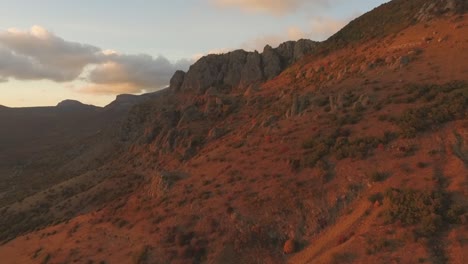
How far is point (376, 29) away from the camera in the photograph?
3428 inches

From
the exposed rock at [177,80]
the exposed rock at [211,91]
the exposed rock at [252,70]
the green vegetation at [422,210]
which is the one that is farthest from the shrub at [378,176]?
the exposed rock at [177,80]

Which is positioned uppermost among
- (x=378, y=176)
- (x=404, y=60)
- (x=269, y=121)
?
(x=404, y=60)

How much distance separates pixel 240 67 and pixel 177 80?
1992cm

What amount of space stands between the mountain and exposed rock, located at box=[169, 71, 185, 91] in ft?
101

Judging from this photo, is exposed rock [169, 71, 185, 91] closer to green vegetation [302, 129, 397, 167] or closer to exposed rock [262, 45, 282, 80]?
exposed rock [262, 45, 282, 80]

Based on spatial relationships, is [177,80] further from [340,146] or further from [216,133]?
[340,146]

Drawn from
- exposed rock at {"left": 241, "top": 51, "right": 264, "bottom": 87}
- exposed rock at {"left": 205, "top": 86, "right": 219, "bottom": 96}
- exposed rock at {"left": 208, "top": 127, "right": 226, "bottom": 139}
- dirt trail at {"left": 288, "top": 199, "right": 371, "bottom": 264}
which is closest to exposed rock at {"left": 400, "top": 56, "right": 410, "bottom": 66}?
exposed rock at {"left": 208, "top": 127, "right": 226, "bottom": 139}

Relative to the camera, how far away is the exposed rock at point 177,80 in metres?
120

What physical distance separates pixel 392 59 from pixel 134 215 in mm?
43196

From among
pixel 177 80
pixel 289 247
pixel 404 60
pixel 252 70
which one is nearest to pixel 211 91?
pixel 252 70

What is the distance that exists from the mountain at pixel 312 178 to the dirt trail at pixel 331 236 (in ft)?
0.38

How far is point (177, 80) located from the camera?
396ft

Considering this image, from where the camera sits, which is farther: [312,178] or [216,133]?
[216,133]

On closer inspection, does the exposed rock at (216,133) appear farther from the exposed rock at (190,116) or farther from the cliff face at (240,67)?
the cliff face at (240,67)
